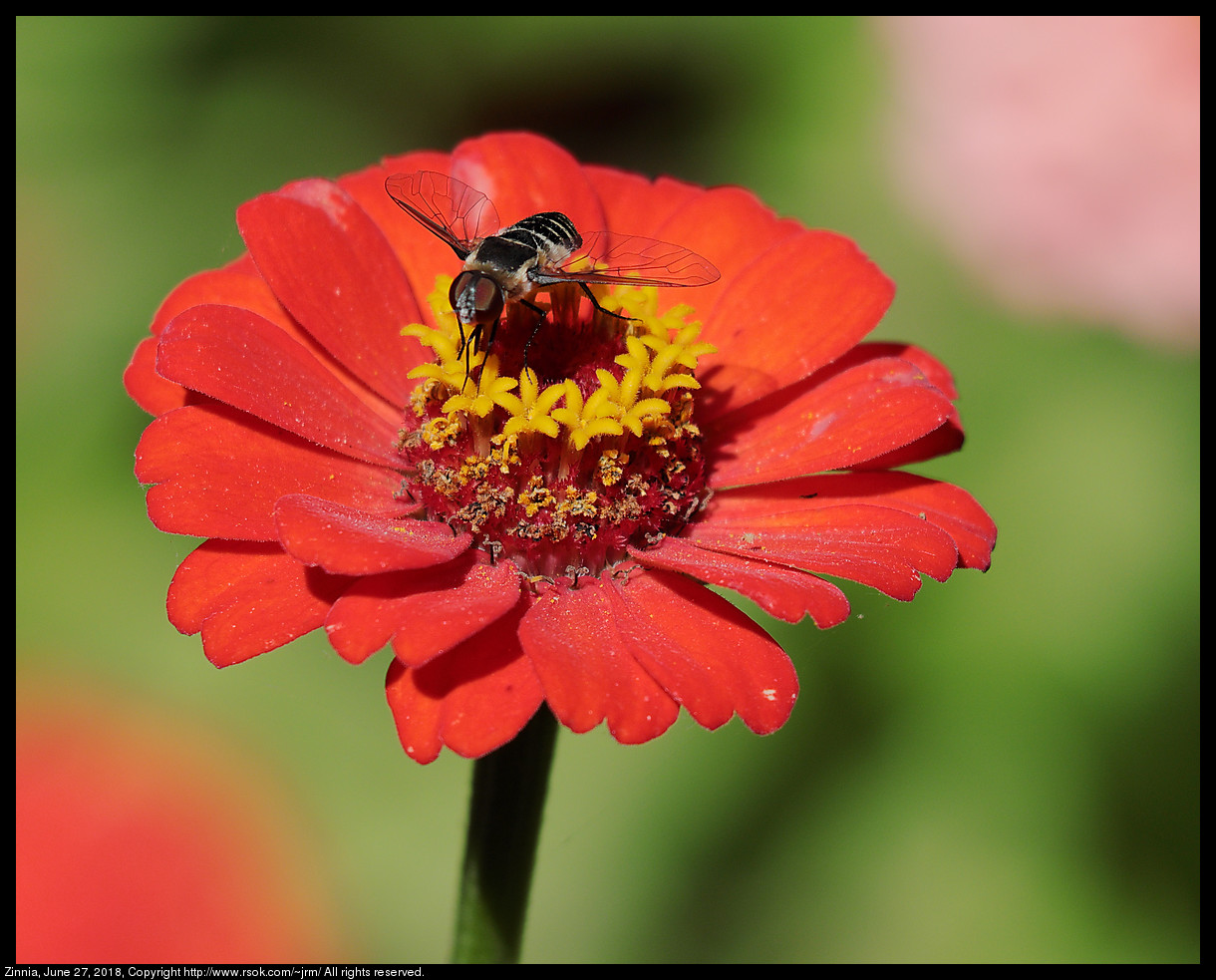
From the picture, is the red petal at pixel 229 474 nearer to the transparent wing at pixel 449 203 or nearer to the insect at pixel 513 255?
the insect at pixel 513 255

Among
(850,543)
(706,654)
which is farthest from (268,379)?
(850,543)

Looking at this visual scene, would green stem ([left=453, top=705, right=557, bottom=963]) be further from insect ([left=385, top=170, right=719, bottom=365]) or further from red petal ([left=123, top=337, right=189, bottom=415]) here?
red petal ([left=123, top=337, right=189, bottom=415])

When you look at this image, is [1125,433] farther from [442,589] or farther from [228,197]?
[228,197]

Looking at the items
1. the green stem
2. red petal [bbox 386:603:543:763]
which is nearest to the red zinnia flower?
red petal [bbox 386:603:543:763]

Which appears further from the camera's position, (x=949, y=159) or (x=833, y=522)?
(x=949, y=159)

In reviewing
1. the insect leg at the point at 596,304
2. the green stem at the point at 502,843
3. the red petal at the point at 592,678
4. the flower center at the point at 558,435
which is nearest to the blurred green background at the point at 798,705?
the green stem at the point at 502,843

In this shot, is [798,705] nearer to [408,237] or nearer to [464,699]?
[408,237]

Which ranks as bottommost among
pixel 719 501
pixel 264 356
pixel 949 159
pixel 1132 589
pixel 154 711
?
pixel 154 711
